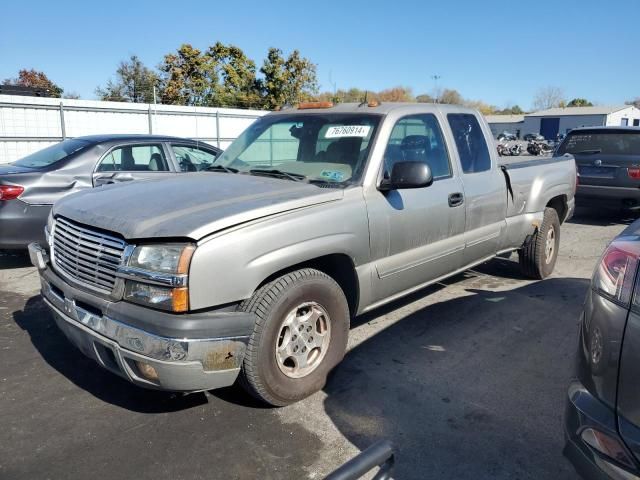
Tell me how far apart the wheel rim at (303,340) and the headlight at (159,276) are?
70cm

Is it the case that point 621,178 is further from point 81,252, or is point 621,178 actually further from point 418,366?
point 81,252

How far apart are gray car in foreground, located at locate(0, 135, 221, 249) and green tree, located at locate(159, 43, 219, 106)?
2680cm

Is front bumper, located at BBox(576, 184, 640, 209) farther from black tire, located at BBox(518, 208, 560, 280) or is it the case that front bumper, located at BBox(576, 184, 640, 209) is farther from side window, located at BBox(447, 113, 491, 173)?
side window, located at BBox(447, 113, 491, 173)

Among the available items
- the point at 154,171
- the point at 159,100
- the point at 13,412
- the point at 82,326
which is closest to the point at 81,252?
the point at 82,326

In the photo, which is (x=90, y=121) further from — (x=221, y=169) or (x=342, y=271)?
(x=342, y=271)

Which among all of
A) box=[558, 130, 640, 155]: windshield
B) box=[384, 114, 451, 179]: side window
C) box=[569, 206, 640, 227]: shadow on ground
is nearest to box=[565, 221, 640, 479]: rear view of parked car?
box=[384, 114, 451, 179]: side window

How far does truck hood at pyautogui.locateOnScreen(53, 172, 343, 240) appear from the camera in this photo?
2.82m

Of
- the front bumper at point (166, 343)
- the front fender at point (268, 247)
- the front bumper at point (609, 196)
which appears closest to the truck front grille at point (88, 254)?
the front bumper at point (166, 343)

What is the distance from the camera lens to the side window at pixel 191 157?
23.9 feet

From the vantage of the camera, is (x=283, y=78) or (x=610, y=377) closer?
(x=610, y=377)

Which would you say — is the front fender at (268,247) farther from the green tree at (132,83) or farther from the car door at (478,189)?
the green tree at (132,83)

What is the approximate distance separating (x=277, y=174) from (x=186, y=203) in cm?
96

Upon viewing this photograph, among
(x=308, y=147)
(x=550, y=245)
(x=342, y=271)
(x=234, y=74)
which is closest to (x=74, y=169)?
(x=308, y=147)

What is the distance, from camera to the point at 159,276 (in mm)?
2680
